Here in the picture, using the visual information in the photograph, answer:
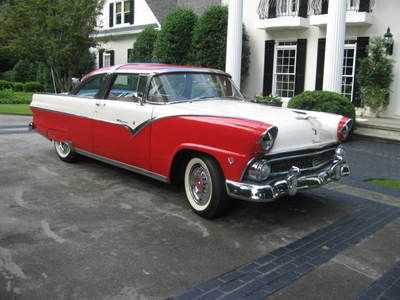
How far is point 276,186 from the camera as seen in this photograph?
475 centimetres

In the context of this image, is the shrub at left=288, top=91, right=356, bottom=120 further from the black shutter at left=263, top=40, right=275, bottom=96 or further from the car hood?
the car hood

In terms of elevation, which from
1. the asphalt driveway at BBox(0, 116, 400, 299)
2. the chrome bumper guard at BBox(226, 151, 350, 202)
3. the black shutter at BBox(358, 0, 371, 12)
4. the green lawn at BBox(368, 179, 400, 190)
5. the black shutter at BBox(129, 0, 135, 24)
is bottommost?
the asphalt driveway at BBox(0, 116, 400, 299)

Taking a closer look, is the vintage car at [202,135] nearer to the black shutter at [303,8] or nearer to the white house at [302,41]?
the white house at [302,41]

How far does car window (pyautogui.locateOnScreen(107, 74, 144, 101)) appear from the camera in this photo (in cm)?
626

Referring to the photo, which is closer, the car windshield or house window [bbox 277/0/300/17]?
the car windshield

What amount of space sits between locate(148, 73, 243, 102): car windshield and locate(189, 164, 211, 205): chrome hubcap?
1.05 m

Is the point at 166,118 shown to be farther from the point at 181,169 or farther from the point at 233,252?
the point at 233,252

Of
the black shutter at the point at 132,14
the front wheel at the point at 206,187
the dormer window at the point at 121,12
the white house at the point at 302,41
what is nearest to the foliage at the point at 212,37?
the white house at the point at 302,41

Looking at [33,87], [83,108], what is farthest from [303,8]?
[33,87]

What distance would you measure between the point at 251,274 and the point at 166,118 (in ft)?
7.83

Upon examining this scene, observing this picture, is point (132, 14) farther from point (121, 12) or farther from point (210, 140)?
point (210, 140)

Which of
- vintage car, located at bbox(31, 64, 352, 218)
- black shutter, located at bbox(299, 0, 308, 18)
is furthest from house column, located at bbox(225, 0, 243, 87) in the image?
vintage car, located at bbox(31, 64, 352, 218)

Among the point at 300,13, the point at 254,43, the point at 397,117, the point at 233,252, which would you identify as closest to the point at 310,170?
the point at 233,252

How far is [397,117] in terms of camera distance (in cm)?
1413
